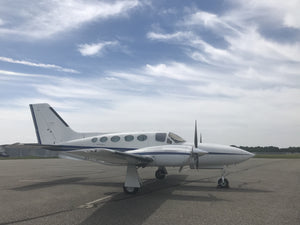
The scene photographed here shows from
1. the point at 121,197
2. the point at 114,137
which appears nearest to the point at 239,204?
the point at 121,197

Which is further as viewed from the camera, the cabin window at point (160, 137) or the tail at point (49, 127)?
the tail at point (49, 127)

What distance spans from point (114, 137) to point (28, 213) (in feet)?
24.1

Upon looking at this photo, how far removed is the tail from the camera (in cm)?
1614

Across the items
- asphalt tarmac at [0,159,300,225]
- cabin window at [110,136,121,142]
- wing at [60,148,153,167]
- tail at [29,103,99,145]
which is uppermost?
tail at [29,103,99,145]

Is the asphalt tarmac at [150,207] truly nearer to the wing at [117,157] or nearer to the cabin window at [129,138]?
the wing at [117,157]

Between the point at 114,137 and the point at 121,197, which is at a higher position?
the point at 114,137

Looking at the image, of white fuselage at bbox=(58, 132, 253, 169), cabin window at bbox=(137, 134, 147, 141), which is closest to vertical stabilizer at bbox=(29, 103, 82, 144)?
white fuselage at bbox=(58, 132, 253, 169)

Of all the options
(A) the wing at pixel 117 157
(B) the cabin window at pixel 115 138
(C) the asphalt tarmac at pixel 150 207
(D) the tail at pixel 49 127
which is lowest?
(C) the asphalt tarmac at pixel 150 207

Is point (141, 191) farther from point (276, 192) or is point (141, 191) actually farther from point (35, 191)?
point (276, 192)

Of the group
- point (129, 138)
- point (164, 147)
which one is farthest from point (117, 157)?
point (129, 138)

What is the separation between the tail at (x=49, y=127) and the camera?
53.0ft

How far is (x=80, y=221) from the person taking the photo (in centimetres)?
667

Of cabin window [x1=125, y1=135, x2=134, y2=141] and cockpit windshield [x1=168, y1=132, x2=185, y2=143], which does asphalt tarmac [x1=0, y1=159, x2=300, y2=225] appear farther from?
cabin window [x1=125, y1=135, x2=134, y2=141]

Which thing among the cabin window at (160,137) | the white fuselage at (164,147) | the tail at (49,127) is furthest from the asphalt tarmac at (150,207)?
the tail at (49,127)
